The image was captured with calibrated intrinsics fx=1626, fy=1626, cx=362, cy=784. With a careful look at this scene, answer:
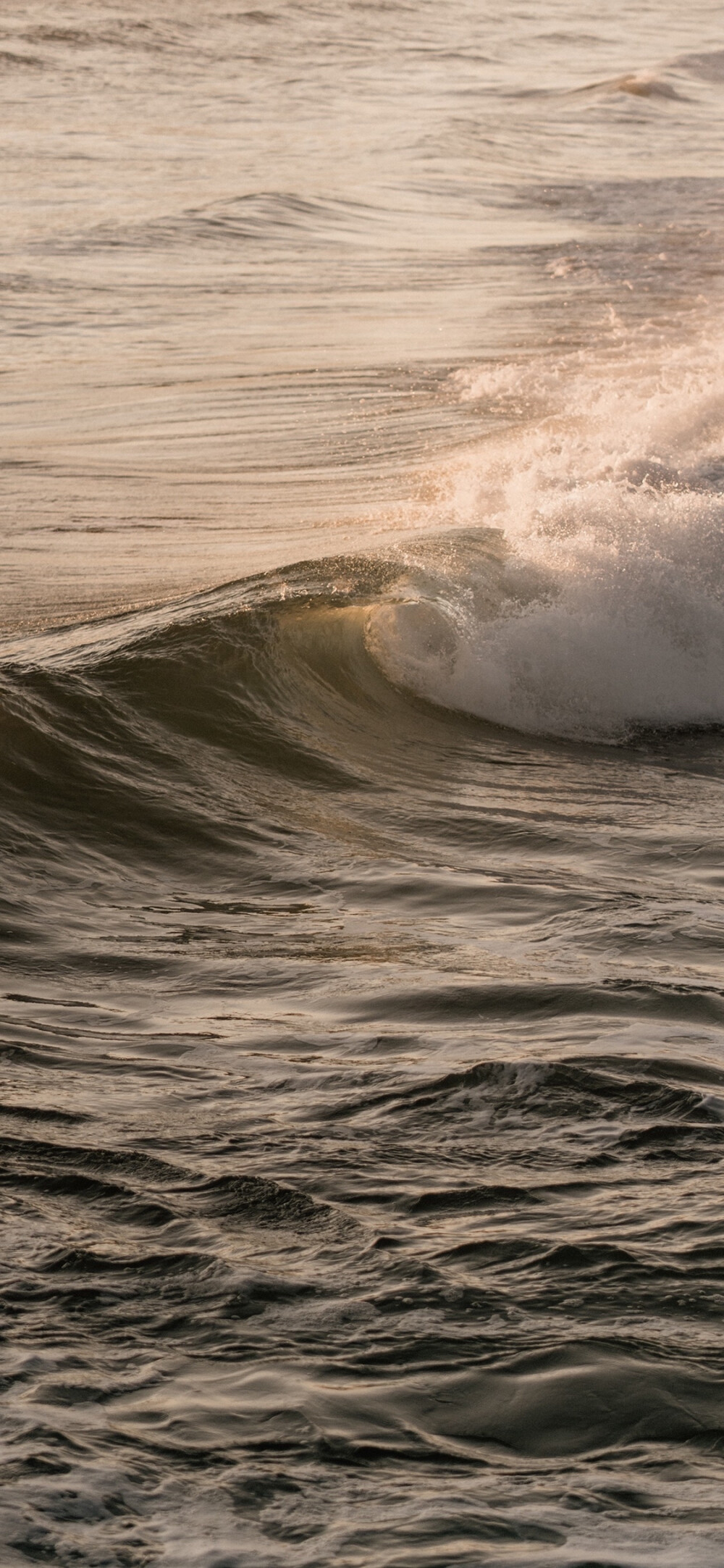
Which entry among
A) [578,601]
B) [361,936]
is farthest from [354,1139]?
[578,601]

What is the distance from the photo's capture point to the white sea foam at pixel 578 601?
7598 mm

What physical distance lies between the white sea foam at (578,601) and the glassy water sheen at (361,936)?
1.1 inches

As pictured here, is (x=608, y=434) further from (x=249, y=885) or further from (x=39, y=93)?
(x=39, y=93)

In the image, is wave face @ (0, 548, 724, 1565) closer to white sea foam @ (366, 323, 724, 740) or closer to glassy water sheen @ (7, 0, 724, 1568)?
glassy water sheen @ (7, 0, 724, 1568)

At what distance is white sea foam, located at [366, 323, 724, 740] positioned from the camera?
7598mm

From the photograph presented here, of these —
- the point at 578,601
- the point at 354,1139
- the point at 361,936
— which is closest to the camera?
the point at 354,1139

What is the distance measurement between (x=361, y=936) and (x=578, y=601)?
3514 mm

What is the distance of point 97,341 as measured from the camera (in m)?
15.0

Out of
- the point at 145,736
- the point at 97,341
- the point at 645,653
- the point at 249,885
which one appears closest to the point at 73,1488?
the point at 249,885

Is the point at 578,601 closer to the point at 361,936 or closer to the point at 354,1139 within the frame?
the point at 361,936

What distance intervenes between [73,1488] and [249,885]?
3051 mm

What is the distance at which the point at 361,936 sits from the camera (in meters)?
4.98

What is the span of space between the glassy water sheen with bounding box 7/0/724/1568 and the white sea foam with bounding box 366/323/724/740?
27 mm

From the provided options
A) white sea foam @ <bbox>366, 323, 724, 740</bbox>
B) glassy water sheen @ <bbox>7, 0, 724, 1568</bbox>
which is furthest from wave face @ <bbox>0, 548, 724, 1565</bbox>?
white sea foam @ <bbox>366, 323, 724, 740</bbox>
